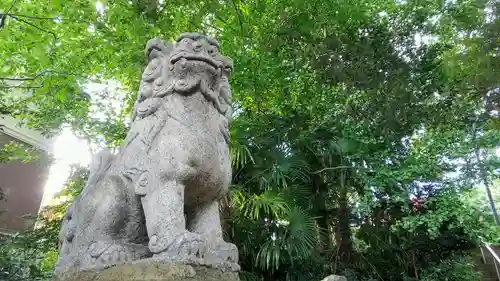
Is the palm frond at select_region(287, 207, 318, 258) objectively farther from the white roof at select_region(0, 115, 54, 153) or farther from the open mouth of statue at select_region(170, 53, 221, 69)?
the white roof at select_region(0, 115, 54, 153)

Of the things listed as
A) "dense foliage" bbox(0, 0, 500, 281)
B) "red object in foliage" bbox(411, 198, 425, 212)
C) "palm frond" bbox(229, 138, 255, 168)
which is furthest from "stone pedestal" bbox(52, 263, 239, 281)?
"red object in foliage" bbox(411, 198, 425, 212)

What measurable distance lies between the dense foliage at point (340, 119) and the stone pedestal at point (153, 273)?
10.3 ft

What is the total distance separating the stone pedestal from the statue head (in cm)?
83

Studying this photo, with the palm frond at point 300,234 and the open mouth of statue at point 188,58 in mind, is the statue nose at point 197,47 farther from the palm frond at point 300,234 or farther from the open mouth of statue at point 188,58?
the palm frond at point 300,234

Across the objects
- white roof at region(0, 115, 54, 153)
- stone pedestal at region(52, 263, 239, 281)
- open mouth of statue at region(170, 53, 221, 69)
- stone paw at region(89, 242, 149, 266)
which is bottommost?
stone pedestal at region(52, 263, 239, 281)

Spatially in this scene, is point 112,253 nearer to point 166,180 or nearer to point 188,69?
point 166,180

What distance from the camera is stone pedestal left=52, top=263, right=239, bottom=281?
147cm

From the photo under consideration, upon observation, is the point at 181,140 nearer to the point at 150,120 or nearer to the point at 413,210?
the point at 150,120

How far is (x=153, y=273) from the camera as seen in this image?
4.83 ft

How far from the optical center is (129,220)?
1827 mm

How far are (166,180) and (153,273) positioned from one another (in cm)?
41

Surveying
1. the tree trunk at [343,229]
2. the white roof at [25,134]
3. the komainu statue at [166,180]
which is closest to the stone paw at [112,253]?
the komainu statue at [166,180]

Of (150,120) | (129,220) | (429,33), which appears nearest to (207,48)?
(150,120)

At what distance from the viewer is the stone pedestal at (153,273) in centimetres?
147
